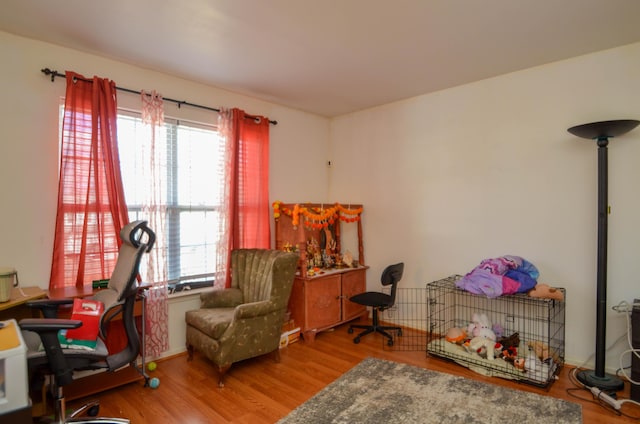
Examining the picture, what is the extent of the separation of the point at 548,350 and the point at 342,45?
3035 millimetres

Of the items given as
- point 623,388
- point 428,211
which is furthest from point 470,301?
point 623,388

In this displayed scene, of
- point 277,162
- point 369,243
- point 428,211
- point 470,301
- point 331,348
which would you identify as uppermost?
point 277,162

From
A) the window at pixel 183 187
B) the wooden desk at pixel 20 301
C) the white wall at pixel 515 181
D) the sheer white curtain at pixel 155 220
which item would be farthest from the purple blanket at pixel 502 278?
the wooden desk at pixel 20 301

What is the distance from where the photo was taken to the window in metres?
3.09

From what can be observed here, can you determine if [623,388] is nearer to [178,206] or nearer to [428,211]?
[428,211]

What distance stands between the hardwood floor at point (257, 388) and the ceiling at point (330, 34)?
2.62m

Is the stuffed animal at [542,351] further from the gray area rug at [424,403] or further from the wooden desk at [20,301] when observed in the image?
the wooden desk at [20,301]

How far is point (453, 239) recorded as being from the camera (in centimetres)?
375

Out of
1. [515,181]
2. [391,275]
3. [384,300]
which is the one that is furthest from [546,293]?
[384,300]

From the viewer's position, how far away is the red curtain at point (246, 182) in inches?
143

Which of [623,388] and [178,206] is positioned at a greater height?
[178,206]

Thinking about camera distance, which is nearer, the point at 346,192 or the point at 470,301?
the point at 470,301

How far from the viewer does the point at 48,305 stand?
2.22 metres

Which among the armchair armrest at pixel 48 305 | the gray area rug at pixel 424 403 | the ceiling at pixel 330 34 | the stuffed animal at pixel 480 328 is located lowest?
the gray area rug at pixel 424 403
